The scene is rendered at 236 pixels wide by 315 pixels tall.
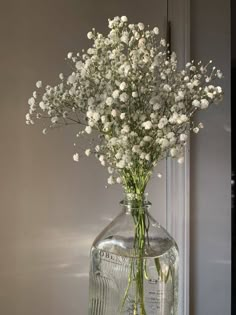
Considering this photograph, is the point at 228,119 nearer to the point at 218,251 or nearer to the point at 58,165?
the point at 218,251

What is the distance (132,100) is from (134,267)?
0.38m

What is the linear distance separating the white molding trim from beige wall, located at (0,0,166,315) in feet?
0.68

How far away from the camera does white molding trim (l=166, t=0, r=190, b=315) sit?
1415mm

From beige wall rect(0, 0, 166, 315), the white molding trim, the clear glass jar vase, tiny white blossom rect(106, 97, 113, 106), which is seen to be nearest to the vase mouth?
the clear glass jar vase

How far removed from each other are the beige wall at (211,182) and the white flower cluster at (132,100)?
641 millimetres

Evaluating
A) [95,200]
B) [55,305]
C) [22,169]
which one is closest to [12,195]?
[22,169]

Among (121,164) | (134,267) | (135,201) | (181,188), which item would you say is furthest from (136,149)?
(181,188)

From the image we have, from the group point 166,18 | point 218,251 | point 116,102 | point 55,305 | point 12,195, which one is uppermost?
point 166,18

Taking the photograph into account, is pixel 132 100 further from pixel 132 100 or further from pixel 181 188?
pixel 181 188

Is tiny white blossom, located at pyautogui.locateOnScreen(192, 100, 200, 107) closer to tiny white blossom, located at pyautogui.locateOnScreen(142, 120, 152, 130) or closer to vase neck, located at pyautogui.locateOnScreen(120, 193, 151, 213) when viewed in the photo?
tiny white blossom, located at pyautogui.locateOnScreen(142, 120, 152, 130)

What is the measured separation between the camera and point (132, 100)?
829mm

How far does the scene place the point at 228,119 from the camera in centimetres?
149

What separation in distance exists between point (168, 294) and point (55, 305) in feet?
1.54

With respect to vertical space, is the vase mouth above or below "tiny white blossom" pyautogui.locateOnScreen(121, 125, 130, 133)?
below
